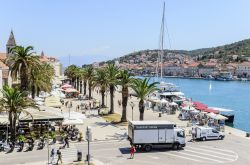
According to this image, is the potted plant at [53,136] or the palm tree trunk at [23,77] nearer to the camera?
the potted plant at [53,136]

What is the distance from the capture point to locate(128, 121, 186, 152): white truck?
116 ft

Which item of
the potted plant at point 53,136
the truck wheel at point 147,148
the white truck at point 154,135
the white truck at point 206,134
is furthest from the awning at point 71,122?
the white truck at point 206,134

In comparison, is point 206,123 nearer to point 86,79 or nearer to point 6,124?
point 6,124

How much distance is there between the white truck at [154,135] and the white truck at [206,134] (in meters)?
4.87

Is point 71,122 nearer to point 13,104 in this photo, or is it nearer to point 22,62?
point 13,104

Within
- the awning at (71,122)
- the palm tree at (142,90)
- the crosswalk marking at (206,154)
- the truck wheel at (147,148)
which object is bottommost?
the crosswalk marking at (206,154)

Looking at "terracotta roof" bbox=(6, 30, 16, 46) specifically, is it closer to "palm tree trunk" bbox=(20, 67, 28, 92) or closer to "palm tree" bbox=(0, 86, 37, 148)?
"palm tree trunk" bbox=(20, 67, 28, 92)

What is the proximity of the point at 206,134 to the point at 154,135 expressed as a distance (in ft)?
27.0

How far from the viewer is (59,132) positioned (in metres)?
41.2

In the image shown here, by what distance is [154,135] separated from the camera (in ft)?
116

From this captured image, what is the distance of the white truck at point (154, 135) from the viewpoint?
35.3 meters

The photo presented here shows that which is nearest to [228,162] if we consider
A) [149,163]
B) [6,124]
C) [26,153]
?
[149,163]

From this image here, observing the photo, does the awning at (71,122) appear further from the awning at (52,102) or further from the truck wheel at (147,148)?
the awning at (52,102)

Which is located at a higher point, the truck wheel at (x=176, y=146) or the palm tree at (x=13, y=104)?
the palm tree at (x=13, y=104)
